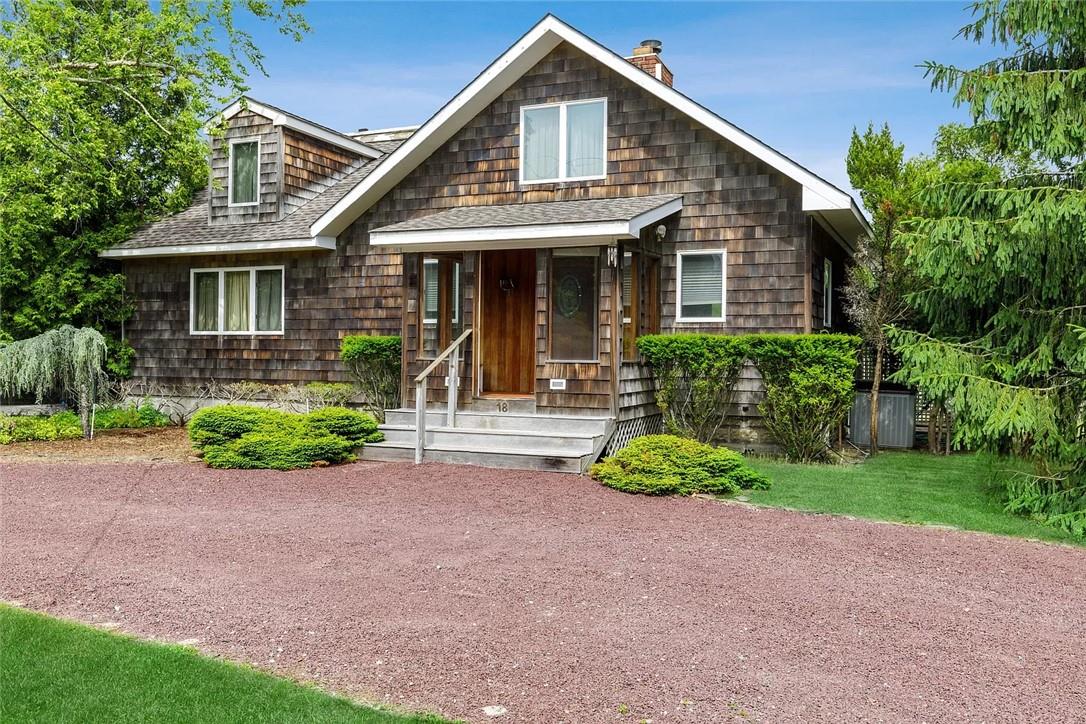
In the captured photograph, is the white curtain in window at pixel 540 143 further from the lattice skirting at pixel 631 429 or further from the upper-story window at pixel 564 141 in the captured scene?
the lattice skirting at pixel 631 429

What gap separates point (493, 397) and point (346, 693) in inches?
Answer: 350

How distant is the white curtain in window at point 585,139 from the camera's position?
45.4 feet

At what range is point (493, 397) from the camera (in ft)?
42.7

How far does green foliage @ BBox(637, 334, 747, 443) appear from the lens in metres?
12.3

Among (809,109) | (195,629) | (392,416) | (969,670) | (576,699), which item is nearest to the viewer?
(576,699)

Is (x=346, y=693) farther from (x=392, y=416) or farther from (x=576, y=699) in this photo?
(x=392, y=416)

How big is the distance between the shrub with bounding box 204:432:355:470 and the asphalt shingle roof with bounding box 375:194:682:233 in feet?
11.2

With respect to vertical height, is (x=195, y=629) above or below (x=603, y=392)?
below

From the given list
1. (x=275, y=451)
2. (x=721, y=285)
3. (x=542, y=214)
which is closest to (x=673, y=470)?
(x=721, y=285)

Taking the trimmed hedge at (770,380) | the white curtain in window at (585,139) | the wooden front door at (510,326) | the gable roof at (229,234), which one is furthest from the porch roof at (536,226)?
the gable roof at (229,234)

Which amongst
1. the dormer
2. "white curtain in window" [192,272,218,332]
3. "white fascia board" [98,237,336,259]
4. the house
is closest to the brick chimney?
the house

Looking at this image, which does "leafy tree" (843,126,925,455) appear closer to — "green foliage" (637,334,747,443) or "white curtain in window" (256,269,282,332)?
"green foliage" (637,334,747,443)

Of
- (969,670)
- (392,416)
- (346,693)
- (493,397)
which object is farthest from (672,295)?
(346,693)

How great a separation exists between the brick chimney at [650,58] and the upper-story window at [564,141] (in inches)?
59.6
